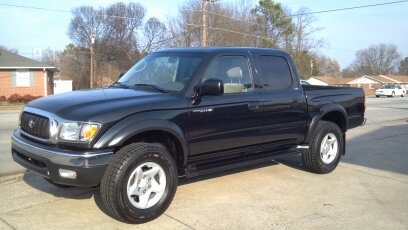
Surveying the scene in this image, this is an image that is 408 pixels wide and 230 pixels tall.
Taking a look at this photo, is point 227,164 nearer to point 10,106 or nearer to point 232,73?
point 232,73

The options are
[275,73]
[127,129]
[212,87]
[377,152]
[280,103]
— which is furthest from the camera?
[377,152]

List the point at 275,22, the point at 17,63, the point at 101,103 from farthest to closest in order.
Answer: the point at 275,22 → the point at 17,63 → the point at 101,103

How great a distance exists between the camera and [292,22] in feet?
182

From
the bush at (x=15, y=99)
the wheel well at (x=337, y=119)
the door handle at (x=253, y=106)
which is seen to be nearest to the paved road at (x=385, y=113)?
the wheel well at (x=337, y=119)

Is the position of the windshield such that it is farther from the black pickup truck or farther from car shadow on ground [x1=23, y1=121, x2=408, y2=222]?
car shadow on ground [x1=23, y1=121, x2=408, y2=222]

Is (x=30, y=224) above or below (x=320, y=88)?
below

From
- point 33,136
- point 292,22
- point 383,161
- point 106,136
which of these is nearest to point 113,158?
point 106,136

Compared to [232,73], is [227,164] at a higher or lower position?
lower

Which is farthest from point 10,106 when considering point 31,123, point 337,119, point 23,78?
point 31,123

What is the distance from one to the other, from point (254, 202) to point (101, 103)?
2.22m

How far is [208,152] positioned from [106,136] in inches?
57.8

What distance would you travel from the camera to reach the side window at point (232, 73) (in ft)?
19.1

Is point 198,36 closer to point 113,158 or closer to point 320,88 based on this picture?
point 320,88

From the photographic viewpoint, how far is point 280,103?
6434 millimetres
